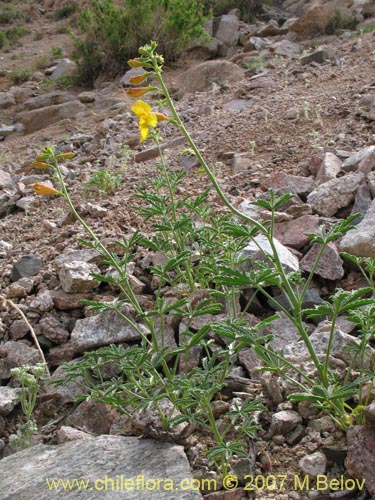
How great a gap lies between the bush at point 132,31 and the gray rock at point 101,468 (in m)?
8.54

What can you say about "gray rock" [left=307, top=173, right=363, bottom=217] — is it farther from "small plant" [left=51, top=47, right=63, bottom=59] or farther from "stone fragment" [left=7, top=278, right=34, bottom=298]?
"small plant" [left=51, top=47, right=63, bottom=59]

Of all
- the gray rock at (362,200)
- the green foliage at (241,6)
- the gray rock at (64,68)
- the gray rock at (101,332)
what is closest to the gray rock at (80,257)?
the gray rock at (101,332)

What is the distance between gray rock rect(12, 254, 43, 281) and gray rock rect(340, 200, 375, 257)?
1.69 m

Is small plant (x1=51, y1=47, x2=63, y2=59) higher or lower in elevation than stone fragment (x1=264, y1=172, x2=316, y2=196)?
lower

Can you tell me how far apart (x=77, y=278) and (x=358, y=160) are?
187 cm

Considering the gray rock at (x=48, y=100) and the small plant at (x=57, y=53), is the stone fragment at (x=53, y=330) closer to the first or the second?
the gray rock at (x=48, y=100)

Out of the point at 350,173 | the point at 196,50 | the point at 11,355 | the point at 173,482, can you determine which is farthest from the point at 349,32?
the point at 173,482

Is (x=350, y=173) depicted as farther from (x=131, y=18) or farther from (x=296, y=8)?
(x=296, y=8)

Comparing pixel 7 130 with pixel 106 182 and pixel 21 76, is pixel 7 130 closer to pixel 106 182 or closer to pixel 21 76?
pixel 21 76

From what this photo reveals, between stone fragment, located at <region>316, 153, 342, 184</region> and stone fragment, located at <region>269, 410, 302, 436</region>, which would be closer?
stone fragment, located at <region>269, 410, 302, 436</region>

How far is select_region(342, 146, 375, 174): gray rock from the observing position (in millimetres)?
3434

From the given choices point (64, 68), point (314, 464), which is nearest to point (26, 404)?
point (314, 464)

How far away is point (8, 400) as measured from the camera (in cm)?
229

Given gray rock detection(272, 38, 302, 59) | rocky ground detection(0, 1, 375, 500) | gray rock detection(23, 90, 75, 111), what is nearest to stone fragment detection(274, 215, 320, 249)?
rocky ground detection(0, 1, 375, 500)
